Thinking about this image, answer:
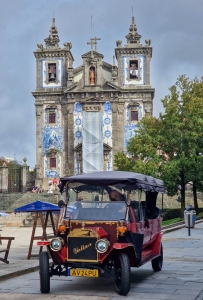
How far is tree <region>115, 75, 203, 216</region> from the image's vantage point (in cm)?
3666

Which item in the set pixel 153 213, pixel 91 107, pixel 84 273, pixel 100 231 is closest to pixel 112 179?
pixel 100 231

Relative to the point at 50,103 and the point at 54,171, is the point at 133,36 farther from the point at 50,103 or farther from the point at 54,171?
the point at 54,171

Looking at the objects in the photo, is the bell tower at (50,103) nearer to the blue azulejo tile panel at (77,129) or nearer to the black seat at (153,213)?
the blue azulejo tile panel at (77,129)

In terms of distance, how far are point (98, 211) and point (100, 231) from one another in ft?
1.91

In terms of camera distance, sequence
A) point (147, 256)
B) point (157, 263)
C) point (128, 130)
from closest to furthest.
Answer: point (147, 256)
point (157, 263)
point (128, 130)

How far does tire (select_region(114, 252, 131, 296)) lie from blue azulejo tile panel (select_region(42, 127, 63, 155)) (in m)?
48.3

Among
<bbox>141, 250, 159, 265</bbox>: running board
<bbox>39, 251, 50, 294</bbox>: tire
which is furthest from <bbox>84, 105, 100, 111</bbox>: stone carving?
<bbox>39, 251, 50, 294</bbox>: tire

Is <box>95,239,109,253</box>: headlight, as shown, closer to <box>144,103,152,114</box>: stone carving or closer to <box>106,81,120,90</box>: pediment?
<box>144,103,152,114</box>: stone carving

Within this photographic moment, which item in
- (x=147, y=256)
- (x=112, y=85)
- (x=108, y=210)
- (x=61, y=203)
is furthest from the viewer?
(x=112, y=85)

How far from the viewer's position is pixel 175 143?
37406 millimetres

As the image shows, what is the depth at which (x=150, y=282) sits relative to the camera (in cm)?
1198

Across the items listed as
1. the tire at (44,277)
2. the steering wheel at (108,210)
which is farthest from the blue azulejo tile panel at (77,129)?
the tire at (44,277)

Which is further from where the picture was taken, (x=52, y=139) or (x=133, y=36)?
(x=133, y=36)

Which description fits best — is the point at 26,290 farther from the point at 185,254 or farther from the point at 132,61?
the point at 132,61
